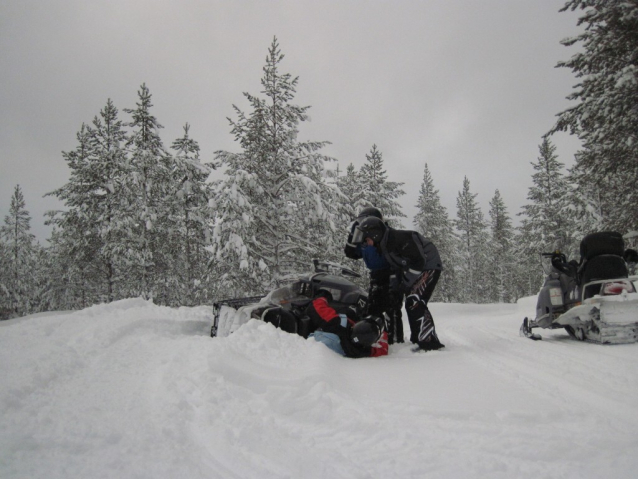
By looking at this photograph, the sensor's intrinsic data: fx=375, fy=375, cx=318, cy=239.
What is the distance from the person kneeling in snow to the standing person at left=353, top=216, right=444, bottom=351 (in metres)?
0.60

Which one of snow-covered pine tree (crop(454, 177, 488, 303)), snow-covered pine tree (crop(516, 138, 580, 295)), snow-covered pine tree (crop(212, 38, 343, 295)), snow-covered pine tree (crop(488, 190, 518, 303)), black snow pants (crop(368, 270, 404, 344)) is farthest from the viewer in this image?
snow-covered pine tree (crop(488, 190, 518, 303))

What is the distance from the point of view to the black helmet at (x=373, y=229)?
17.3 ft

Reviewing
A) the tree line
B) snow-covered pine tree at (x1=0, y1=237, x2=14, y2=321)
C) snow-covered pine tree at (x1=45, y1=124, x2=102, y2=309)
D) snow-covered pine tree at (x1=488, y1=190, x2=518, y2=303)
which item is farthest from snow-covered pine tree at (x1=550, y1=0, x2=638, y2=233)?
snow-covered pine tree at (x1=0, y1=237, x2=14, y2=321)

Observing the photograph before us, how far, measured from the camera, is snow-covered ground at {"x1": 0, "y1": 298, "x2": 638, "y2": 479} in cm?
172

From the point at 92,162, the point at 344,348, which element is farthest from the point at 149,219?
the point at 344,348

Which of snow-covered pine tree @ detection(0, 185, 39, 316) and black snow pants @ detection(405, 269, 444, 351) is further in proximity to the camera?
snow-covered pine tree @ detection(0, 185, 39, 316)

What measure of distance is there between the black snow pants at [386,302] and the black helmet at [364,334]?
3.04 ft

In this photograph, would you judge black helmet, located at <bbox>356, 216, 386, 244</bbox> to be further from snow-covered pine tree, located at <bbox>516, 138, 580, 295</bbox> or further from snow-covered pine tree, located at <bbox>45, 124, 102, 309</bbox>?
snow-covered pine tree, located at <bbox>516, 138, 580, 295</bbox>

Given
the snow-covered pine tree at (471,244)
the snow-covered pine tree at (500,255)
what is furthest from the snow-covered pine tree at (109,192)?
the snow-covered pine tree at (500,255)

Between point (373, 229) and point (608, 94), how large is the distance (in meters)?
9.55

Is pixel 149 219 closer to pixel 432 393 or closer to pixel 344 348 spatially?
pixel 344 348

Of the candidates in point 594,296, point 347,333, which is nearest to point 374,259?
point 347,333

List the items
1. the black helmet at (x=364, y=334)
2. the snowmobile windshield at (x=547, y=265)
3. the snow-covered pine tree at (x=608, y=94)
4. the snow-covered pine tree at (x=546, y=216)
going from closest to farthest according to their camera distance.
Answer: the black helmet at (x=364, y=334) < the snowmobile windshield at (x=547, y=265) < the snow-covered pine tree at (x=608, y=94) < the snow-covered pine tree at (x=546, y=216)

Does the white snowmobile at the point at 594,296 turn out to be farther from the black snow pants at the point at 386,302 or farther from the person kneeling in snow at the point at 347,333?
the person kneeling in snow at the point at 347,333
